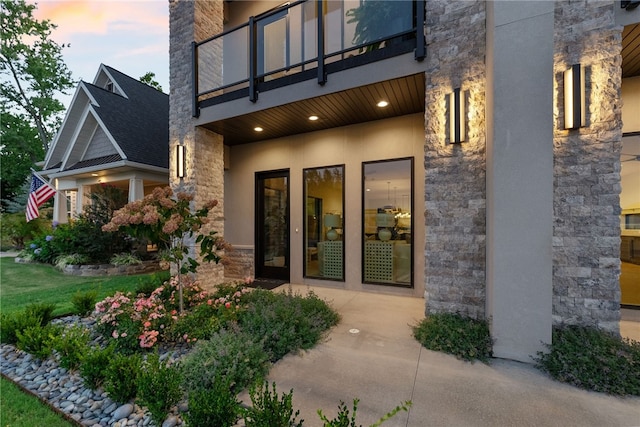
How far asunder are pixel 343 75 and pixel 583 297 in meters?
4.30

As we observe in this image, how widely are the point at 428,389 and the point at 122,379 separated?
273 cm

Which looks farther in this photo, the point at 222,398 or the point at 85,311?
the point at 85,311

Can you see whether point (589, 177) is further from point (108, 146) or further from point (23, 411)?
point (108, 146)

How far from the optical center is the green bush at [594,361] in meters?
2.41

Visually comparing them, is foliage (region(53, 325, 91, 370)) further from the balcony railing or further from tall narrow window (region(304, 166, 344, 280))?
the balcony railing

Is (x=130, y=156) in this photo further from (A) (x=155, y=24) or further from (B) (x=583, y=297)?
(B) (x=583, y=297)

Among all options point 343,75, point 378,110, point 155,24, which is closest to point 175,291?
point 343,75

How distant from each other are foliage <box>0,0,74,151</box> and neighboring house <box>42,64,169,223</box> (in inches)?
517

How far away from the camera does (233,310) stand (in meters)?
3.78

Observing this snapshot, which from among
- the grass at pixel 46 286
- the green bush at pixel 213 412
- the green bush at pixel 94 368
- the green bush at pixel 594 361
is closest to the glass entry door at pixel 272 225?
the grass at pixel 46 286

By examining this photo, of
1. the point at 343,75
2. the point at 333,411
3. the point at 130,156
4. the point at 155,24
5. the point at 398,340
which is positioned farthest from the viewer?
the point at 130,156

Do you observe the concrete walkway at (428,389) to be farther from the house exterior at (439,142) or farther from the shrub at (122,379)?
the shrub at (122,379)

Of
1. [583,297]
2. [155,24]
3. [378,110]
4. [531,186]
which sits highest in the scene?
[155,24]

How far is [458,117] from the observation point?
365 centimetres
